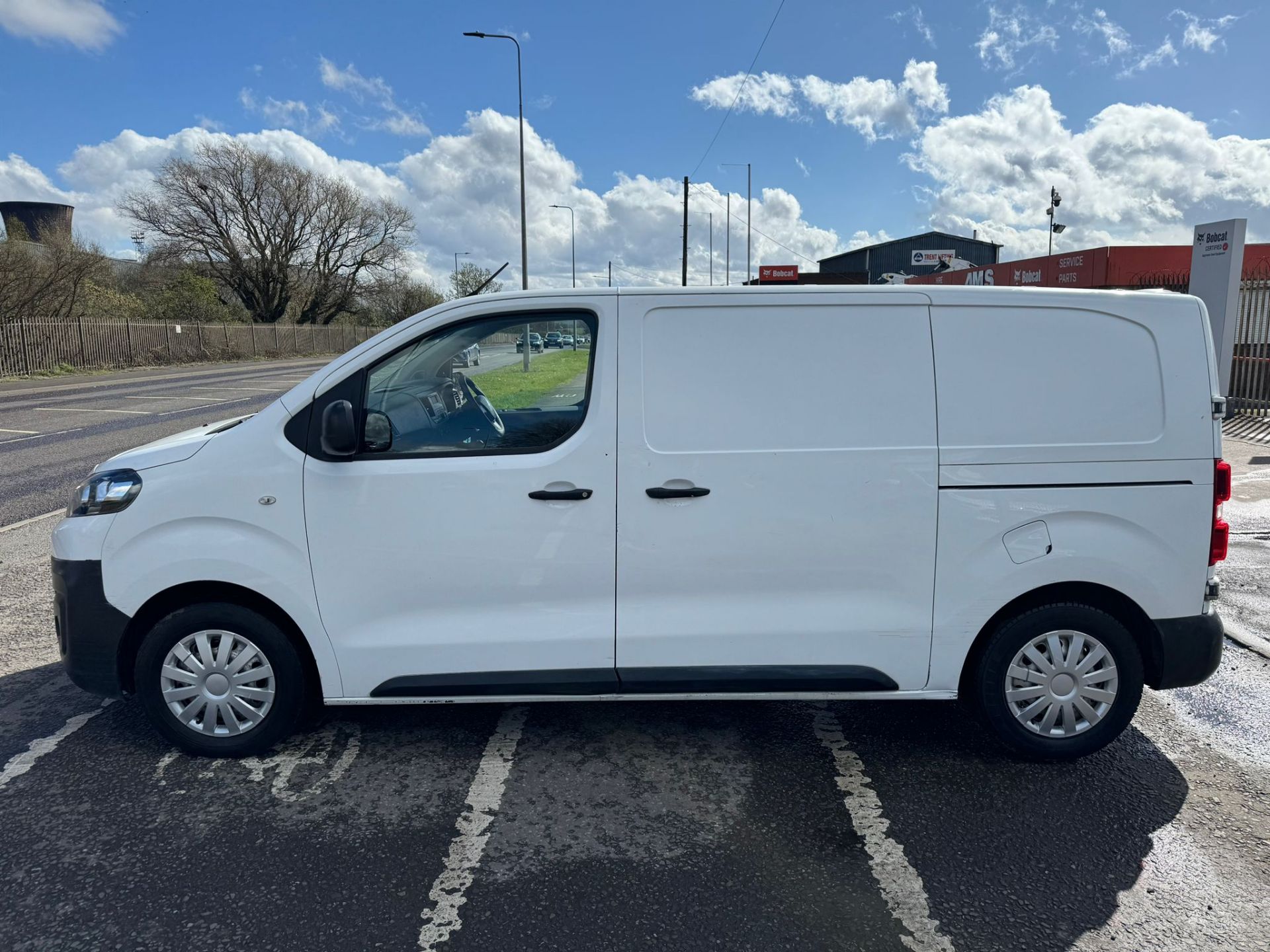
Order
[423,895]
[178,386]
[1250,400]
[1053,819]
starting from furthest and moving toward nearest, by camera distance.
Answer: [178,386], [1250,400], [1053,819], [423,895]

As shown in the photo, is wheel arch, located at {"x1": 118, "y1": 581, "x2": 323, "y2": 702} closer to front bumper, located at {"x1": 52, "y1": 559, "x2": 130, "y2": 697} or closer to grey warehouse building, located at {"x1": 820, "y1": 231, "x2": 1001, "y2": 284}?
front bumper, located at {"x1": 52, "y1": 559, "x2": 130, "y2": 697}

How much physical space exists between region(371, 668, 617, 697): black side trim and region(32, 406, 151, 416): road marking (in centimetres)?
1623

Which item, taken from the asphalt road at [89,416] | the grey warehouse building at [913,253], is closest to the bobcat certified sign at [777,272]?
the grey warehouse building at [913,253]

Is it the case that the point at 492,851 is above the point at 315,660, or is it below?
below

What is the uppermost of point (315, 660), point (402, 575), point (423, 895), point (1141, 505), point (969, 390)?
point (969, 390)

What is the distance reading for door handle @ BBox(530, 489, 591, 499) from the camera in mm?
3434

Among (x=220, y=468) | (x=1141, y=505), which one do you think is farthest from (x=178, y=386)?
(x=1141, y=505)

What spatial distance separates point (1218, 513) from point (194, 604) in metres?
4.14

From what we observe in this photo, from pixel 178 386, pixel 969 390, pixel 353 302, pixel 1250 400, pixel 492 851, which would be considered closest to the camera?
pixel 492 851

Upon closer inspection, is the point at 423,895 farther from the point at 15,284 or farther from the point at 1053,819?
the point at 15,284

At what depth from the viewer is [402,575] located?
3.50 m

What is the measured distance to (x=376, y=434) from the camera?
11.6ft

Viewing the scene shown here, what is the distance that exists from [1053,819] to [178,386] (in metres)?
27.6

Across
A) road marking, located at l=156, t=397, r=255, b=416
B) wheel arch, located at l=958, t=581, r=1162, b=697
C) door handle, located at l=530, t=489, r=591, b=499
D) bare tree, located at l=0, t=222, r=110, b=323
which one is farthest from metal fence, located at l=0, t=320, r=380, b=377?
wheel arch, located at l=958, t=581, r=1162, b=697
